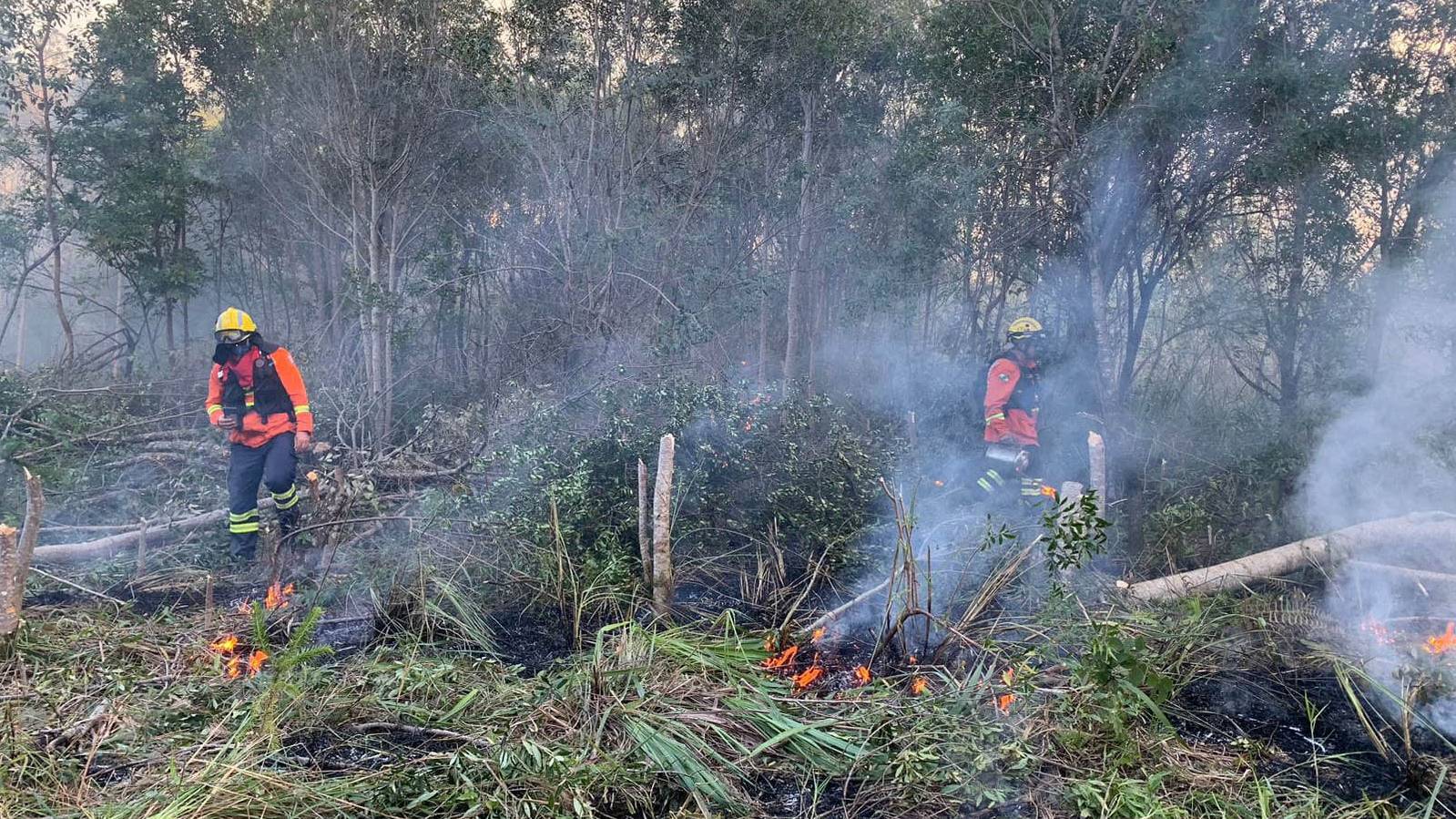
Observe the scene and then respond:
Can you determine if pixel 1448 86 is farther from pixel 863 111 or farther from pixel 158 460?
pixel 158 460

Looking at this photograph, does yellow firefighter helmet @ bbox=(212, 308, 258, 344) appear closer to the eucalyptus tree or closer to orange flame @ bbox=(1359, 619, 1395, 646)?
the eucalyptus tree

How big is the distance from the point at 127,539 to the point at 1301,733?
22.5ft

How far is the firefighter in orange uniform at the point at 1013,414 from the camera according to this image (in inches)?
279

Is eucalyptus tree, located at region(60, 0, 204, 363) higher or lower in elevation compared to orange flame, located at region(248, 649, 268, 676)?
higher

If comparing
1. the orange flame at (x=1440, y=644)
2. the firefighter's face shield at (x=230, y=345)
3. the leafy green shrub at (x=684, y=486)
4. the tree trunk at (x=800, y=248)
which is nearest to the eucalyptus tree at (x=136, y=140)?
the firefighter's face shield at (x=230, y=345)

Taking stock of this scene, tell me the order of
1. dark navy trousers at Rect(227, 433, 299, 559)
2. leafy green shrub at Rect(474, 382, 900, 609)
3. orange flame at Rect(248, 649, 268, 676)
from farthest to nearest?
dark navy trousers at Rect(227, 433, 299, 559)
leafy green shrub at Rect(474, 382, 900, 609)
orange flame at Rect(248, 649, 268, 676)

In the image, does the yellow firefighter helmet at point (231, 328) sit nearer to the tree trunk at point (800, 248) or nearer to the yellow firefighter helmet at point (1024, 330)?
the yellow firefighter helmet at point (1024, 330)

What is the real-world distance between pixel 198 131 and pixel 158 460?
6182 millimetres

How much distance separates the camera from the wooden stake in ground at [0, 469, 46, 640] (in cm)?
411

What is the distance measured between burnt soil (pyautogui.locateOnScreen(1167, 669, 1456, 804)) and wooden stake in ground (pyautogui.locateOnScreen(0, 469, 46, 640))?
5.38 m

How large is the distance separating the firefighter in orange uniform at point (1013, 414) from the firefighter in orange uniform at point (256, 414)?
17.0ft

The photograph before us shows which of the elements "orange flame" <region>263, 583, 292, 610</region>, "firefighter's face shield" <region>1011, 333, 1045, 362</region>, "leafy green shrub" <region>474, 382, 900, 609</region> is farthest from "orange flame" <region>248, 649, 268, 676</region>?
"firefighter's face shield" <region>1011, 333, 1045, 362</region>

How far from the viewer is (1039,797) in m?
3.44

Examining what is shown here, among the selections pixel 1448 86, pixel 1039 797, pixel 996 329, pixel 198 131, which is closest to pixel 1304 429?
pixel 1448 86
